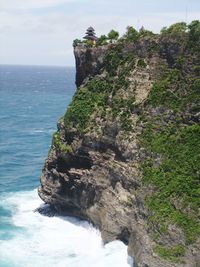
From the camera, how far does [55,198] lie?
2215 inches

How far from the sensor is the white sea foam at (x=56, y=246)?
152ft

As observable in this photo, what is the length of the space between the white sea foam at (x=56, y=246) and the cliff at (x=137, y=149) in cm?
139

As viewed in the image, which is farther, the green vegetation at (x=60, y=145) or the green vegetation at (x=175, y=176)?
the green vegetation at (x=60, y=145)

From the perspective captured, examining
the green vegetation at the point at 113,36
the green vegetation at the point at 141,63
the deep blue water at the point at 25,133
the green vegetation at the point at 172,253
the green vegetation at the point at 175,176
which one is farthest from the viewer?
the deep blue water at the point at 25,133

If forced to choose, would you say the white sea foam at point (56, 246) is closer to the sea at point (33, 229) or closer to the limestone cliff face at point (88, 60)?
the sea at point (33, 229)

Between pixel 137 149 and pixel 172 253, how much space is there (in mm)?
10787

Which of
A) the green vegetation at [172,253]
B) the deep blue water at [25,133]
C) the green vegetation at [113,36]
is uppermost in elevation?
the green vegetation at [113,36]

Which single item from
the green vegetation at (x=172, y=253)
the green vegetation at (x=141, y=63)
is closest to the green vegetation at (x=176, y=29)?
the green vegetation at (x=141, y=63)

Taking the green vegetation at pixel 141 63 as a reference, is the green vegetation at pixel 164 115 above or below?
below

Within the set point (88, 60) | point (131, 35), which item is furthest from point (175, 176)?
point (88, 60)

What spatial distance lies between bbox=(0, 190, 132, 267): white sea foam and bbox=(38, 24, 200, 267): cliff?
4.57ft

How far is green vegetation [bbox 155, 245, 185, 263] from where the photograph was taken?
39.4 metres

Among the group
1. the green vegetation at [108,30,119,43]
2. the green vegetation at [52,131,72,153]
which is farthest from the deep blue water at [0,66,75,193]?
the green vegetation at [108,30,119,43]

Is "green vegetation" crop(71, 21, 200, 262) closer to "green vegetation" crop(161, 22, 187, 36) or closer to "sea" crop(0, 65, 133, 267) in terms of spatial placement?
"green vegetation" crop(161, 22, 187, 36)
